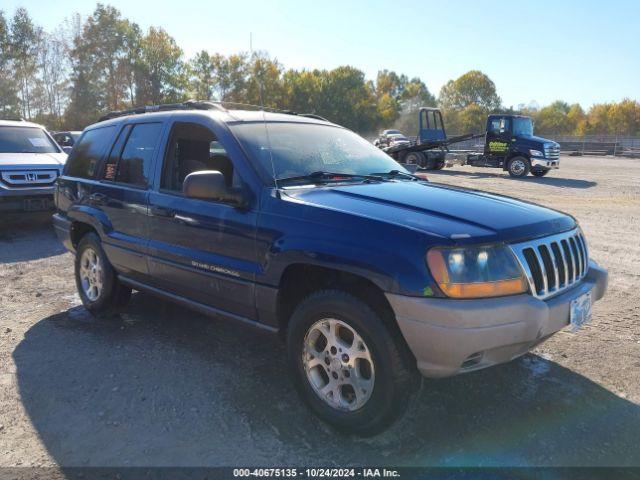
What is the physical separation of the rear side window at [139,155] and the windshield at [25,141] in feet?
20.0

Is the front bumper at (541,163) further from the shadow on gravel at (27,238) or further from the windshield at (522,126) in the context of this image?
the shadow on gravel at (27,238)

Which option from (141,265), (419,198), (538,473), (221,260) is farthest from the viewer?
(141,265)

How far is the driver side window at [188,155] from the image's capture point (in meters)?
3.91

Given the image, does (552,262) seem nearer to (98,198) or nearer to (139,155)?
(139,155)

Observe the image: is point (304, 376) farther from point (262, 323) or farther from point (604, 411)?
point (604, 411)

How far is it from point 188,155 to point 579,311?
2967 mm

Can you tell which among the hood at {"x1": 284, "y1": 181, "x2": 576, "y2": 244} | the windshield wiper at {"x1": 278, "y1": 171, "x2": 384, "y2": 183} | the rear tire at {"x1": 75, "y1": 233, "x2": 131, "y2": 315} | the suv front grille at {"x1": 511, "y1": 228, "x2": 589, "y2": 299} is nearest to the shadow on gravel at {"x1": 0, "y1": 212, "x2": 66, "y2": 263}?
the rear tire at {"x1": 75, "y1": 233, "x2": 131, "y2": 315}

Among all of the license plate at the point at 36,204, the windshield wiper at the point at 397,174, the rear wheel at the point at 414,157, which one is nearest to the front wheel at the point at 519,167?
the rear wheel at the point at 414,157

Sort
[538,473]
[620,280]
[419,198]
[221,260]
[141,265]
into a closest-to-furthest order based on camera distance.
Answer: [538,473], [419,198], [221,260], [141,265], [620,280]

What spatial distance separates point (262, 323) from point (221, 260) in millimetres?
498

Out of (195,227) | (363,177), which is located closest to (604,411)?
(363,177)

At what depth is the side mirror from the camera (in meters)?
3.15

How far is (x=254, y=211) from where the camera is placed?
3.19m

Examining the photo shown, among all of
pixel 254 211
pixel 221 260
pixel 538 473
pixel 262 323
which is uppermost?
pixel 254 211
